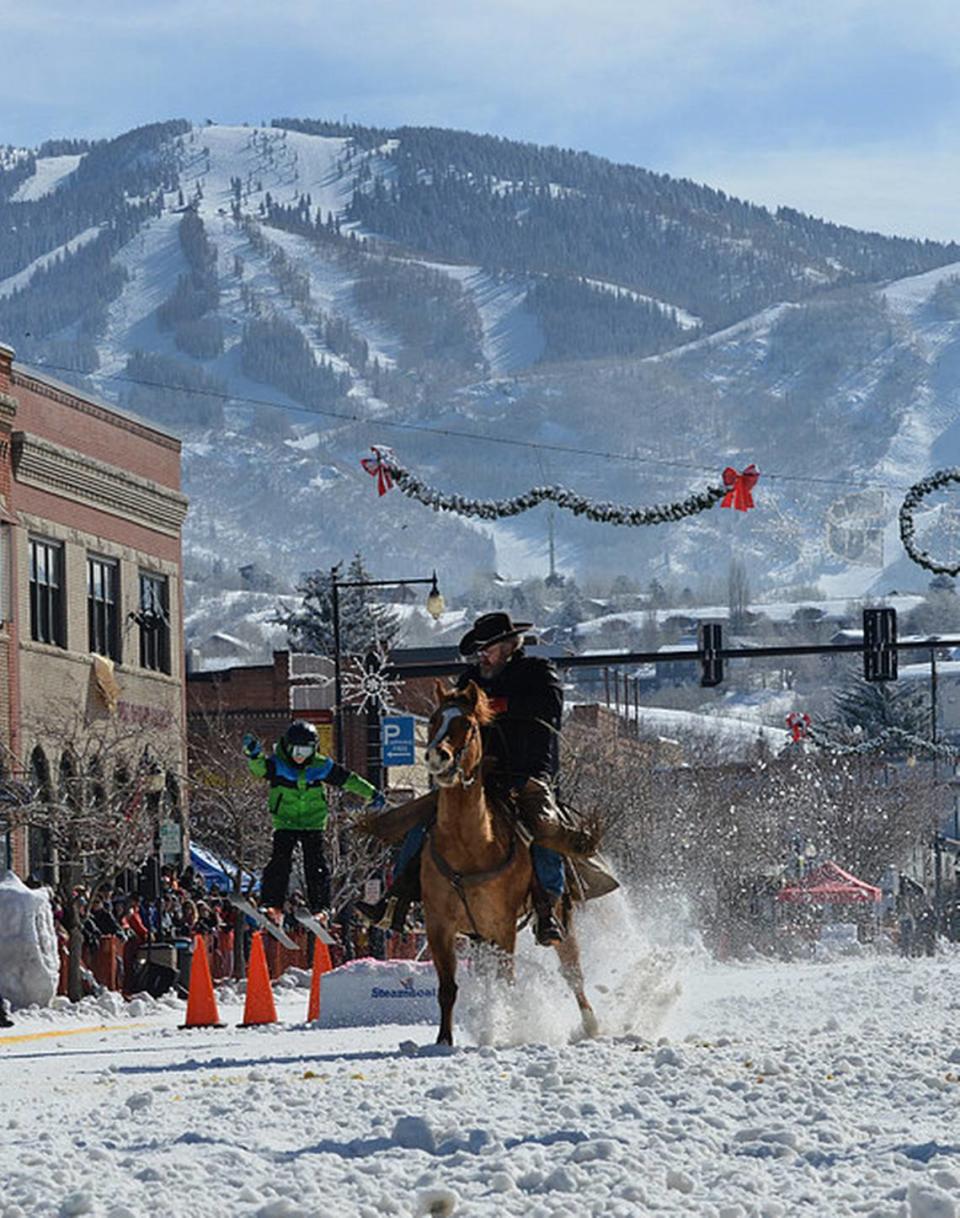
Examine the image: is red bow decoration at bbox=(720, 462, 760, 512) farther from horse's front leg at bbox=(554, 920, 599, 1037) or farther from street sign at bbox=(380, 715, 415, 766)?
horse's front leg at bbox=(554, 920, 599, 1037)

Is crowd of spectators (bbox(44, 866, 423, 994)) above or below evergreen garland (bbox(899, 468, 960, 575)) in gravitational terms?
below

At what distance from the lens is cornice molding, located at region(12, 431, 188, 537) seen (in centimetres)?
4944

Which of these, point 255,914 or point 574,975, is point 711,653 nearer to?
point 255,914

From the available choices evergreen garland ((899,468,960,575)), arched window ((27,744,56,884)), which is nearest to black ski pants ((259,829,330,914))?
arched window ((27,744,56,884))

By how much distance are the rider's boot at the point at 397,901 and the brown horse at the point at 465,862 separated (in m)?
0.37

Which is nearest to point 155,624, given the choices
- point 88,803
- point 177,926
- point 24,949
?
point 88,803

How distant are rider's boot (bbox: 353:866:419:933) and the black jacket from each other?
2.99ft

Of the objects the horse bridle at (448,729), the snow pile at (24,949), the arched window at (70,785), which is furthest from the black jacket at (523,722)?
the arched window at (70,785)

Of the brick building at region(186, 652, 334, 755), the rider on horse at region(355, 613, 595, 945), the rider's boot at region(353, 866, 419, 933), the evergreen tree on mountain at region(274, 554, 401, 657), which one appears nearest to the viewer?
the rider on horse at region(355, 613, 595, 945)

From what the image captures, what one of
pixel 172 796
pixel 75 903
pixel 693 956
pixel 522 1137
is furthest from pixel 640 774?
pixel 522 1137

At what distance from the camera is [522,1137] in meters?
11.5

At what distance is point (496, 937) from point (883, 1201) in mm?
8249

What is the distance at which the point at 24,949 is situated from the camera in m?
28.3

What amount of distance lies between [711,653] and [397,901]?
29979 millimetres
